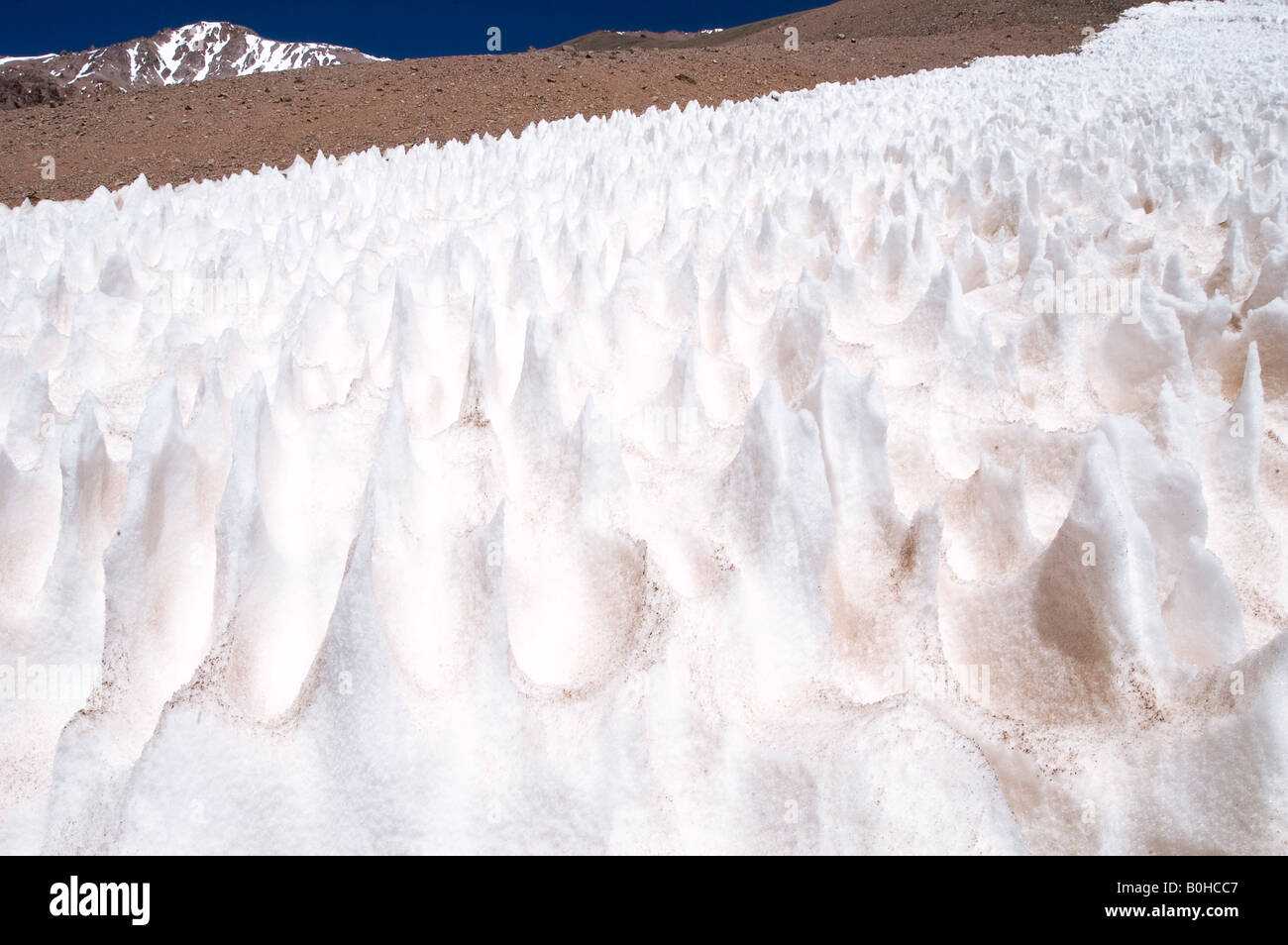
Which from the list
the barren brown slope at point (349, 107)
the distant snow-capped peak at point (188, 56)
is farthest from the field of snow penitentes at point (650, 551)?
the distant snow-capped peak at point (188, 56)

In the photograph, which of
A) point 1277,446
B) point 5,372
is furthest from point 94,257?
point 1277,446

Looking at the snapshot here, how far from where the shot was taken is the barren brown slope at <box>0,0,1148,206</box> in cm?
784

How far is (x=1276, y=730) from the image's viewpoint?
2.86 ft

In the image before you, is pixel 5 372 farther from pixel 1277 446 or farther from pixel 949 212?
pixel 949 212

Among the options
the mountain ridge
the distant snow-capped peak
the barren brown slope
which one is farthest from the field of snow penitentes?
the distant snow-capped peak

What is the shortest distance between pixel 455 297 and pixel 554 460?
0.85 meters

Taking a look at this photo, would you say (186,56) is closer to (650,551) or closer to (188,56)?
(188,56)

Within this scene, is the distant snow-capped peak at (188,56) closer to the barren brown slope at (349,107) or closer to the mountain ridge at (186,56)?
the mountain ridge at (186,56)

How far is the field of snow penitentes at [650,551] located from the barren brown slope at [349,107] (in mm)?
6515

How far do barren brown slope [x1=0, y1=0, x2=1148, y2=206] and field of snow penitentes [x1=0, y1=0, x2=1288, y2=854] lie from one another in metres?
6.51

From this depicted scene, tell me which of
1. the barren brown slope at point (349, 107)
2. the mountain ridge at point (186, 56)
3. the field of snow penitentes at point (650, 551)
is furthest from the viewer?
the mountain ridge at point (186, 56)

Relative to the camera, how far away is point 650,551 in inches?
47.9

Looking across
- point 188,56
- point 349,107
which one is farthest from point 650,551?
point 188,56

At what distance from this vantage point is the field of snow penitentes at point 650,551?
0.93 meters
